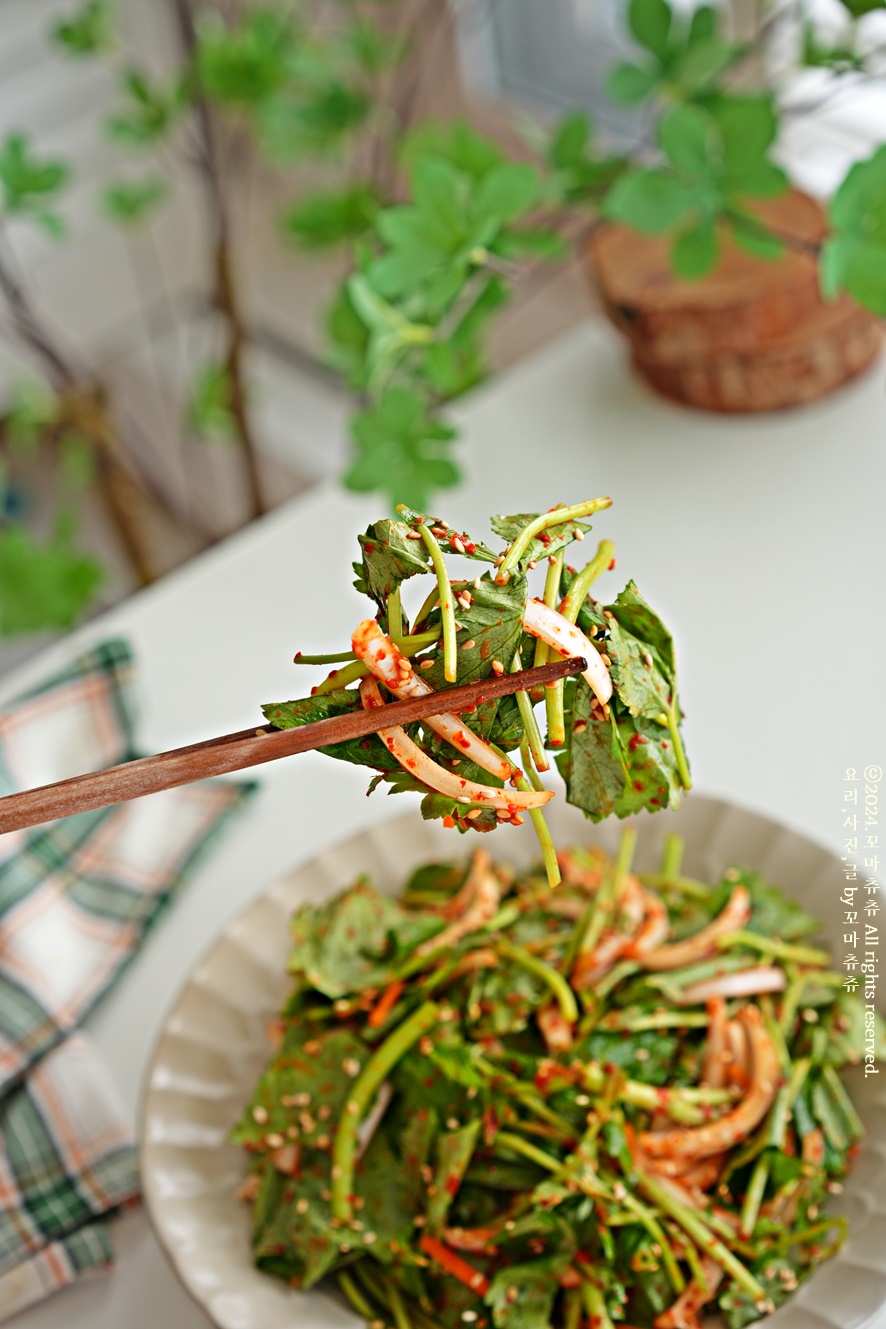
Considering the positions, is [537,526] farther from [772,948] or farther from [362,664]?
[772,948]

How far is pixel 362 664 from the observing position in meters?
0.45

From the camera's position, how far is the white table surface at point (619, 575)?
84 cm

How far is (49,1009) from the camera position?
84cm

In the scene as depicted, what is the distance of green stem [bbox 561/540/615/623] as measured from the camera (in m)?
0.47

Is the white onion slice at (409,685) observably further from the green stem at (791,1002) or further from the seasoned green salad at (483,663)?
the green stem at (791,1002)

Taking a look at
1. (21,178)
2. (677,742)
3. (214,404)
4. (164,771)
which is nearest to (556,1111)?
(677,742)

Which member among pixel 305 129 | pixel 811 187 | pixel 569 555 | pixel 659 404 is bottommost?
pixel 569 555

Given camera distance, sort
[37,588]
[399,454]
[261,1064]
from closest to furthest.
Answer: [261,1064], [399,454], [37,588]

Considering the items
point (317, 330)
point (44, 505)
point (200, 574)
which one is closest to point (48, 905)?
point (200, 574)

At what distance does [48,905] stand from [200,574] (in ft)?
1.15

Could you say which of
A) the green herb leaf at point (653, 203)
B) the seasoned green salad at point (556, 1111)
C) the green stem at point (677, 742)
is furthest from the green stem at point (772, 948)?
the green herb leaf at point (653, 203)

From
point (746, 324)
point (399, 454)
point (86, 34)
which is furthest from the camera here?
point (86, 34)

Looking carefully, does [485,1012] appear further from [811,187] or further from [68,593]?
[811,187]

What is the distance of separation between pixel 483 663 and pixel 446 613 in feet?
0.09
